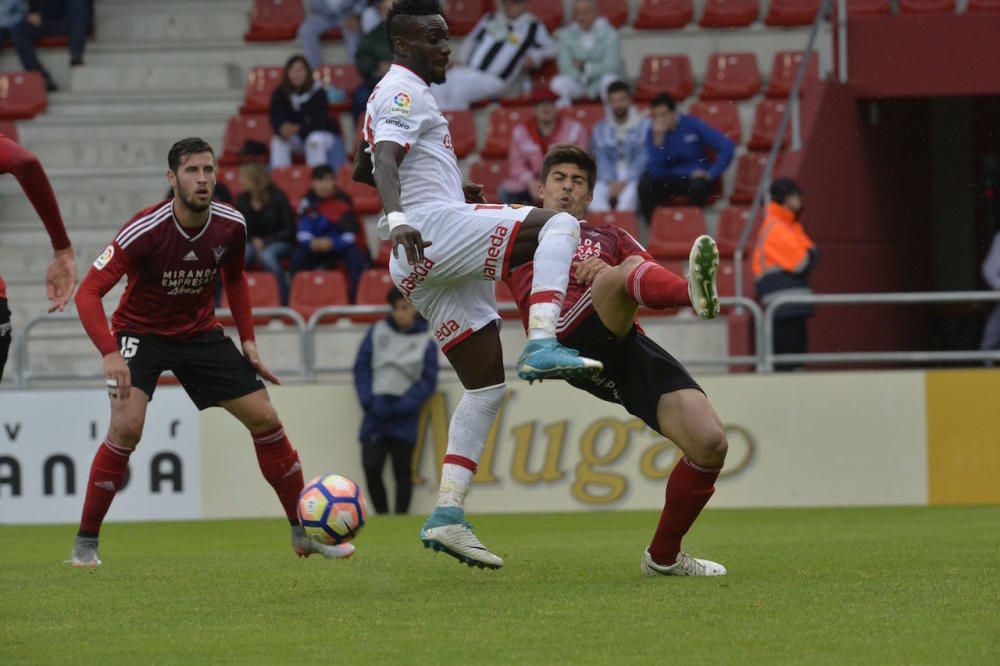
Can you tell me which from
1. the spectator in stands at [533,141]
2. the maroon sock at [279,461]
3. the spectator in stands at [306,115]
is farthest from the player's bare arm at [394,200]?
the spectator in stands at [306,115]

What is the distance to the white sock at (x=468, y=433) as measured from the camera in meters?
7.41

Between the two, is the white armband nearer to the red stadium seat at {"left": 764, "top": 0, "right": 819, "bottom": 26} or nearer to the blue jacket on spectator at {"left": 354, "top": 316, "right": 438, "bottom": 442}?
the blue jacket on spectator at {"left": 354, "top": 316, "right": 438, "bottom": 442}

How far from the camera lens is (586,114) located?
1733cm

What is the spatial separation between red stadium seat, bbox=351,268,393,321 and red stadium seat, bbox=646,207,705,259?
2.38m

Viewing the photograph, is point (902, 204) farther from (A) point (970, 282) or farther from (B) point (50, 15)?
(B) point (50, 15)

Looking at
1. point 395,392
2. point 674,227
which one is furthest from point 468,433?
point 674,227

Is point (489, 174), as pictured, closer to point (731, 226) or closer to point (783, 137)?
point (731, 226)

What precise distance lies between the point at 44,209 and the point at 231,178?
11.5m

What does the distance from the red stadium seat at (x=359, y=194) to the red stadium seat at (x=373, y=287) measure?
1558 mm

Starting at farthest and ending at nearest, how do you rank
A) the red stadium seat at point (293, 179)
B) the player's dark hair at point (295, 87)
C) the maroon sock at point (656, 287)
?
1. the player's dark hair at point (295, 87)
2. the red stadium seat at point (293, 179)
3. the maroon sock at point (656, 287)

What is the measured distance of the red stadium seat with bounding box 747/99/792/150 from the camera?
55.9 feet

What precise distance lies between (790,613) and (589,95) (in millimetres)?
12128

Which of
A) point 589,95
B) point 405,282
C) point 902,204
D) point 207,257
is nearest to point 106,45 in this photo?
point 589,95

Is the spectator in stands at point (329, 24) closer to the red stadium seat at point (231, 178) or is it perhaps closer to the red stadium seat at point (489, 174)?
the red stadium seat at point (231, 178)
